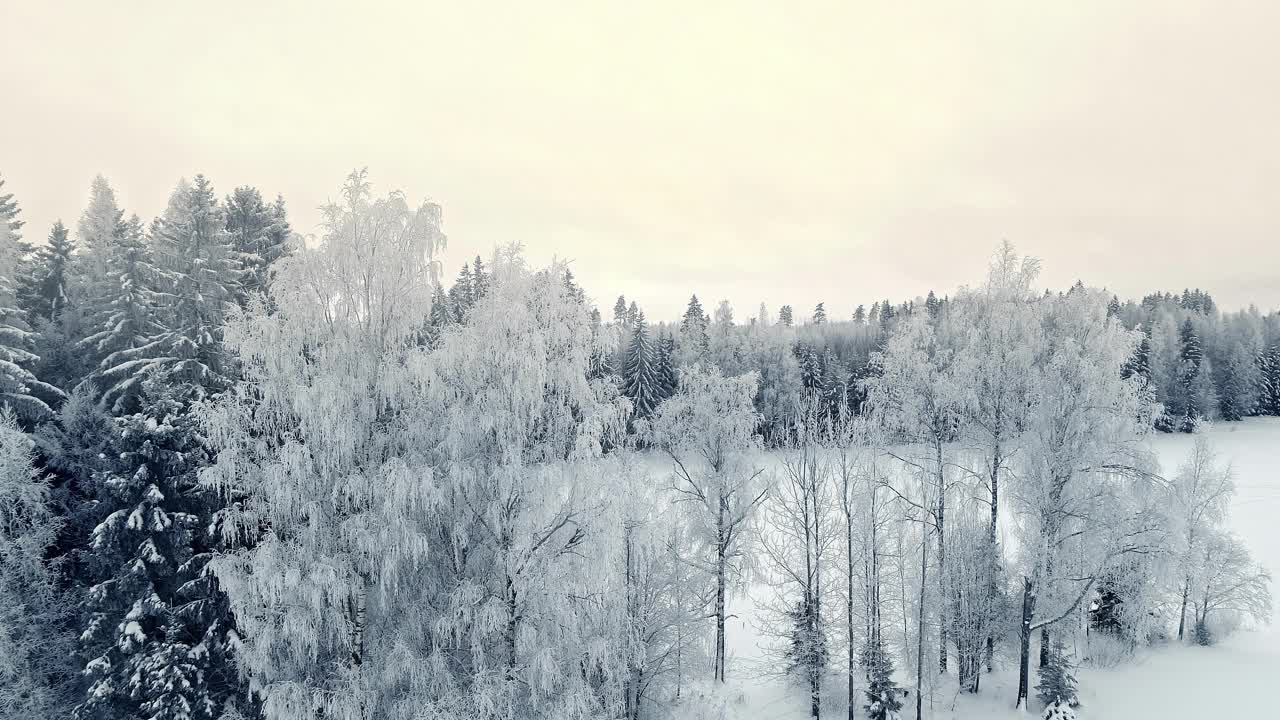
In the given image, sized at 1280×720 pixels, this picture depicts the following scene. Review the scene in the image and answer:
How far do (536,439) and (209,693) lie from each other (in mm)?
9974

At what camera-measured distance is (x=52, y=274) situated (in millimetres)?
26672

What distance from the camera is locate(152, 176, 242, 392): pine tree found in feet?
62.9

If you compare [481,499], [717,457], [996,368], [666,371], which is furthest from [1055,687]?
[666,371]

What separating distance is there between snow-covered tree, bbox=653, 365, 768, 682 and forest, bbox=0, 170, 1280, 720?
113mm

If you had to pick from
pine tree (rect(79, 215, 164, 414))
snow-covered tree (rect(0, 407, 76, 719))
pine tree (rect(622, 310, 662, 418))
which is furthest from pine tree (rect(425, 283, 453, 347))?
pine tree (rect(622, 310, 662, 418))

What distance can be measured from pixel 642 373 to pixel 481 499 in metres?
41.6

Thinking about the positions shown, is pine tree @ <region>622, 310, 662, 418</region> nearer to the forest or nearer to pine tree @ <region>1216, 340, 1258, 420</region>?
the forest

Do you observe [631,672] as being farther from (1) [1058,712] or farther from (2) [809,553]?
(1) [1058,712]

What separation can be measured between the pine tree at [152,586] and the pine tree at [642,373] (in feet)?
130

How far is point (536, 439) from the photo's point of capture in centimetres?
1463

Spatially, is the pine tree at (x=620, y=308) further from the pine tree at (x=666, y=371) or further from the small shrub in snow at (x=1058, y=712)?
the small shrub in snow at (x=1058, y=712)

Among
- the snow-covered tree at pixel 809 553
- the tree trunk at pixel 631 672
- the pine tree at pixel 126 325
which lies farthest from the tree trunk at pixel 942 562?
the pine tree at pixel 126 325

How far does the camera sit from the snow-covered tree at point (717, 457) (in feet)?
73.7

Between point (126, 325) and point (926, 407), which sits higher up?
point (126, 325)
